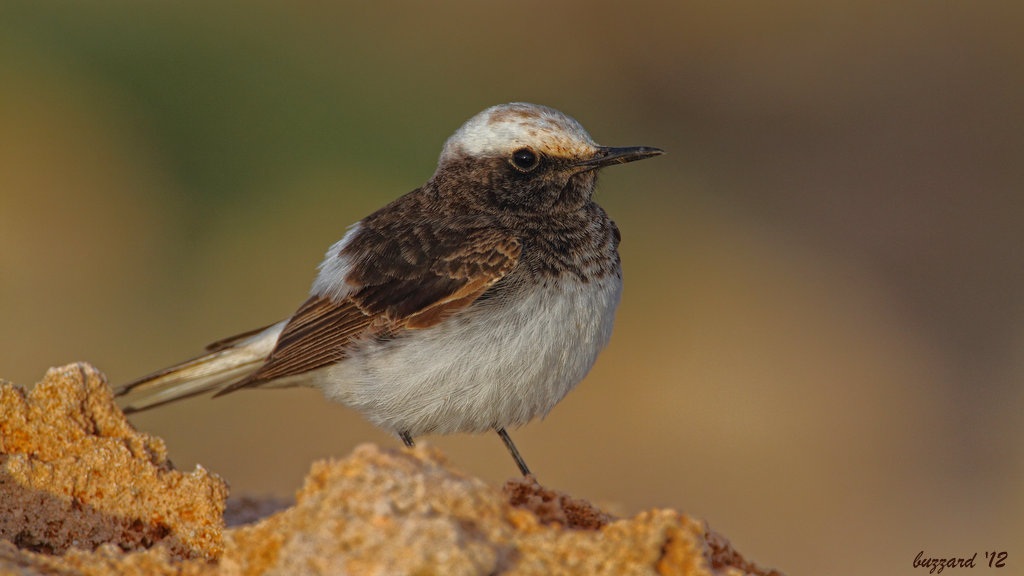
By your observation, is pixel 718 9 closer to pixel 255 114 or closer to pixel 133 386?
pixel 255 114

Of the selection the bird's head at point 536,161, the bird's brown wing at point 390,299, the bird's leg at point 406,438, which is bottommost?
the bird's leg at point 406,438

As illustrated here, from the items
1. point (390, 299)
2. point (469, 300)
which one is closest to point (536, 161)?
point (469, 300)

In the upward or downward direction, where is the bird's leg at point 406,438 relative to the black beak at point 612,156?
downward

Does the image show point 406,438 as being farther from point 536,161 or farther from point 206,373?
point 536,161

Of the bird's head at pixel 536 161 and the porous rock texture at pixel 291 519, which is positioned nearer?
the porous rock texture at pixel 291 519

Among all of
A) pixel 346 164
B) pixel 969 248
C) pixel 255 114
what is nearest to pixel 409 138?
pixel 346 164

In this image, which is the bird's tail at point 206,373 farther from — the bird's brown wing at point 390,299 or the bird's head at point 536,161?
the bird's head at point 536,161

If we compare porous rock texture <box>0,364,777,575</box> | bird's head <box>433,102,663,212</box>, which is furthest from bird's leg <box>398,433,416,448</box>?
porous rock texture <box>0,364,777,575</box>

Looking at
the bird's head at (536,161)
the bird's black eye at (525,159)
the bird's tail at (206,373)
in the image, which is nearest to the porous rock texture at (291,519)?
the bird's tail at (206,373)
